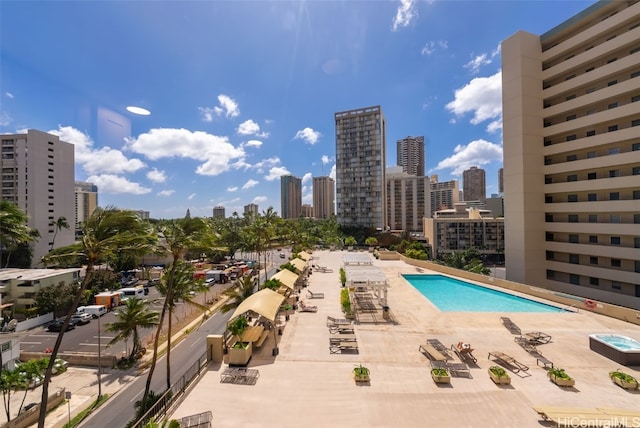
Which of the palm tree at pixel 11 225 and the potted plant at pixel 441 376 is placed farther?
the palm tree at pixel 11 225

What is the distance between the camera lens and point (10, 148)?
63.2 meters

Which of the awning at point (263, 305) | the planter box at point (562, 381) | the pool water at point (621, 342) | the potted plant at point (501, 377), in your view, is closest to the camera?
the planter box at point (562, 381)

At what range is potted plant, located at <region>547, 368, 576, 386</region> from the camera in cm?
1129

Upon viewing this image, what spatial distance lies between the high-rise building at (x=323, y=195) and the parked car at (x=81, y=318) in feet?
454

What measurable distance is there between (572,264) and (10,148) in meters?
109

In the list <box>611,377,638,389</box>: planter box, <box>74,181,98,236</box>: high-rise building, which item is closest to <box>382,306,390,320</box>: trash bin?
<box>611,377,638,389</box>: planter box

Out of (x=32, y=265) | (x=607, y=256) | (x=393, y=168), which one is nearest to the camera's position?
(x=607, y=256)

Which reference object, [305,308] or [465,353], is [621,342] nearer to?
[465,353]

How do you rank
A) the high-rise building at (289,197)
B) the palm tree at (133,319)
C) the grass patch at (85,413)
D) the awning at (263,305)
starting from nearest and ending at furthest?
the awning at (263,305), the grass patch at (85,413), the palm tree at (133,319), the high-rise building at (289,197)

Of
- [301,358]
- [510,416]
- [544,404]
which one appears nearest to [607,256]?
[544,404]

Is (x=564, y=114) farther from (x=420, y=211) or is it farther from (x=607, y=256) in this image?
(x=420, y=211)

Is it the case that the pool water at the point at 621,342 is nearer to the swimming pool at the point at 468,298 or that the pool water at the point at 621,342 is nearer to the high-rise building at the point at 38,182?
the swimming pool at the point at 468,298

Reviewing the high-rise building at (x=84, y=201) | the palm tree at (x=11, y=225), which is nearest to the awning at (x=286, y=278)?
the palm tree at (x=11, y=225)

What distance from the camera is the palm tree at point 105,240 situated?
31.0ft
